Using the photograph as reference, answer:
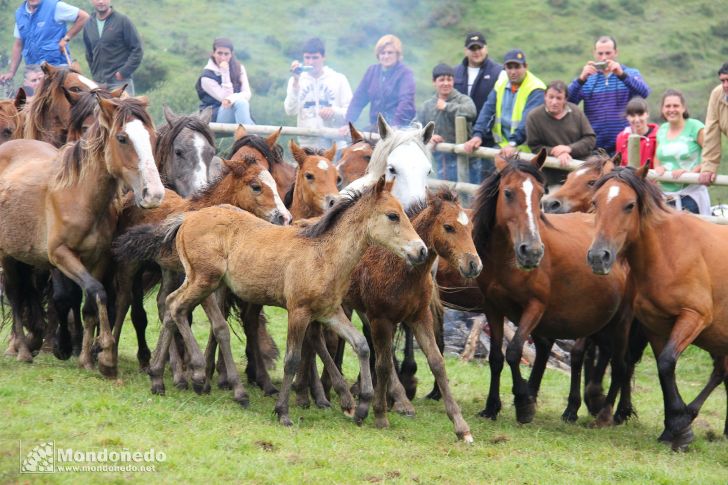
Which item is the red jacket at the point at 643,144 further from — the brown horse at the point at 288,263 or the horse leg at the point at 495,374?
the brown horse at the point at 288,263

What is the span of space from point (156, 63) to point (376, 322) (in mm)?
18499

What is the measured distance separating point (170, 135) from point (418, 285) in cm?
336

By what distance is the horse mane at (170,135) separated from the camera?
1023 cm

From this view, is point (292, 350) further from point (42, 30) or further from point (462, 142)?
point (42, 30)

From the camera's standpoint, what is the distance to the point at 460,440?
791 cm

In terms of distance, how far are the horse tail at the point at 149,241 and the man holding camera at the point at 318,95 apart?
575cm

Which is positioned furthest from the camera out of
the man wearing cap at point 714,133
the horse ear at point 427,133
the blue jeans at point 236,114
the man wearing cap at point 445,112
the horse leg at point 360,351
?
the blue jeans at point 236,114

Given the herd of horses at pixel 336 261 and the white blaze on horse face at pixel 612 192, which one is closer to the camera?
the herd of horses at pixel 336 261

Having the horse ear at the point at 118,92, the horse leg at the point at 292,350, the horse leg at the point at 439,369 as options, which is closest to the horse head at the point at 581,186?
the horse leg at the point at 439,369

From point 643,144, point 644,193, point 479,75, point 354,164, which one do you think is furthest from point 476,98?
point 644,193

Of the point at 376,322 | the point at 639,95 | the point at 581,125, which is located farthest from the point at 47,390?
the point at 639,95

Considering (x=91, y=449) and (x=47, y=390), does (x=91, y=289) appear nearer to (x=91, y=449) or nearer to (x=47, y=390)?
(x=47, y=390)

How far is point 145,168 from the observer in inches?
334

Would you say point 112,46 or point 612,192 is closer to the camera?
point 612,192
